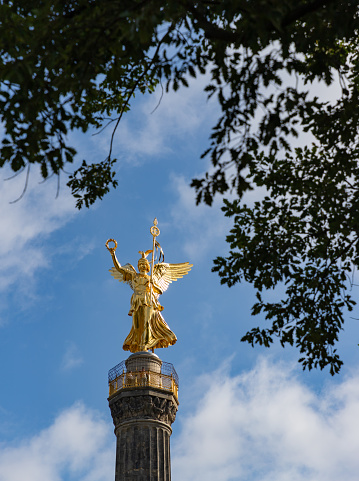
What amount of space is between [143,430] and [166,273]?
7852 mm

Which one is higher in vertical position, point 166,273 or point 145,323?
point 166,273

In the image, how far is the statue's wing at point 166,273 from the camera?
3144 cm

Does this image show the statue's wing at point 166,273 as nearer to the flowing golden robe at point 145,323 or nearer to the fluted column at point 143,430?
the flowing golden robe at point 145,323

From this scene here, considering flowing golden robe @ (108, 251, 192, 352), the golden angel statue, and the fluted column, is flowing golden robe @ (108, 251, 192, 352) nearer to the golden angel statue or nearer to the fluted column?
the golden angel statue

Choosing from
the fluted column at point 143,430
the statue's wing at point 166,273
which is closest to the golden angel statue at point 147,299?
the statue's wing at point 166,273

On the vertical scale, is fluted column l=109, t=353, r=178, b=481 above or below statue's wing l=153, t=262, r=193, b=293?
below

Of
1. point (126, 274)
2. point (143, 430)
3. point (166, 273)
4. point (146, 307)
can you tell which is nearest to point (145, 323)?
point (146, 307)

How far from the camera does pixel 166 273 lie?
32.0 m

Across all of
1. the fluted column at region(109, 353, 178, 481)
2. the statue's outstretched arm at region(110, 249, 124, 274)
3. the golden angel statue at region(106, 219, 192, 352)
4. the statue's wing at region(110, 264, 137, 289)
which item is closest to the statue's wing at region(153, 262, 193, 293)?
the golden angel statue at region(106, 219, 192, 352)

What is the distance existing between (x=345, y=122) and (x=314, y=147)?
1315 mm

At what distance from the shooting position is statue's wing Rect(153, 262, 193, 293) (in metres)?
31.4

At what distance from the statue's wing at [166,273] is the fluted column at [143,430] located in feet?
15.0

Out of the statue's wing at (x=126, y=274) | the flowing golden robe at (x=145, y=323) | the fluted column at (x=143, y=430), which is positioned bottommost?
the fluted column at (x=143, y=430)

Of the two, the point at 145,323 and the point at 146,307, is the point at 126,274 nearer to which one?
the point at 146,307
